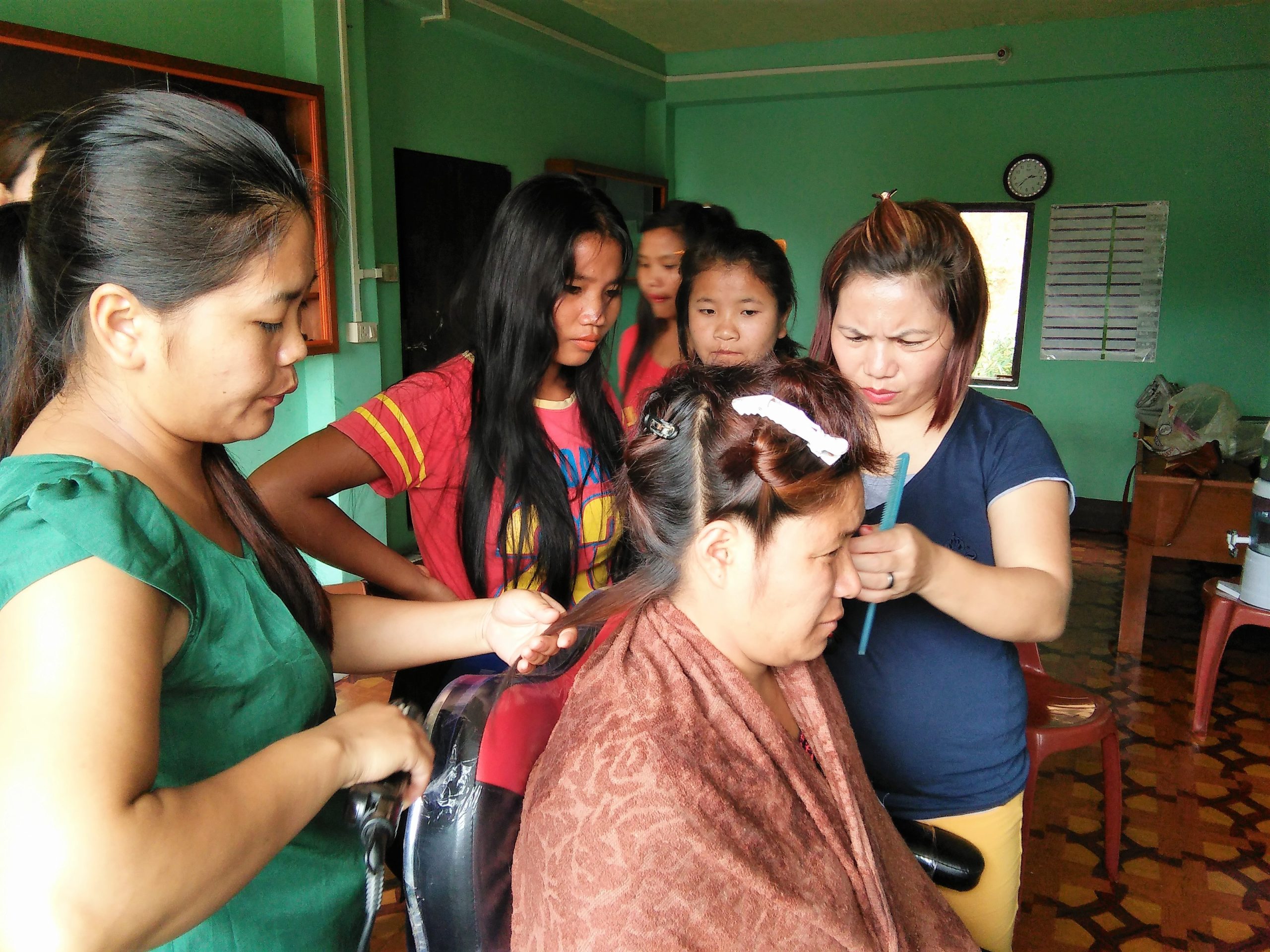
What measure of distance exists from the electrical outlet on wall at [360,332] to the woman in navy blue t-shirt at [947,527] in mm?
3087

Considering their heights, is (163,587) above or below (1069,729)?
above

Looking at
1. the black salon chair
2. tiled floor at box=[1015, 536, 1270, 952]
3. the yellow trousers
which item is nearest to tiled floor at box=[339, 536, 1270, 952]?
tiled floor at box=[1015, 536, 1270, 952]

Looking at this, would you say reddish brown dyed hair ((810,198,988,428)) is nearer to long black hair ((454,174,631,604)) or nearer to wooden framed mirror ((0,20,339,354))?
long black hair ((454,174,631,604))

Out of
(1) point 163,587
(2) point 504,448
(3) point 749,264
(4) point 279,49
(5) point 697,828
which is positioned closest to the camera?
(1) point 163,587

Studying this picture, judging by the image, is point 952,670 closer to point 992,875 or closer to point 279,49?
point 992,875

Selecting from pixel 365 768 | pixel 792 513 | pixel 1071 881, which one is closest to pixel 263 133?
pixel 365 768

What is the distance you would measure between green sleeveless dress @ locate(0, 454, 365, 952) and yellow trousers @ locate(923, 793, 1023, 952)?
861mm

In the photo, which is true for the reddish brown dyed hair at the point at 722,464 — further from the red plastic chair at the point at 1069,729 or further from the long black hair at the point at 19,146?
the red plastic chair at the point at 1069,729

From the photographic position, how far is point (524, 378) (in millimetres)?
1650

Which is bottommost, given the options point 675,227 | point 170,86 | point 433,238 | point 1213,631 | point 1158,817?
point 1158,817

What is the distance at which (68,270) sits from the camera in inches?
29.9

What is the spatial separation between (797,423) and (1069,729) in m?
1.63

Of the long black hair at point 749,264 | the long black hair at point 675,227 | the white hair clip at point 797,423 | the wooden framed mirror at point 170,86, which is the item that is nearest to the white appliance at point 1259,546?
the long black hair at point 749,264

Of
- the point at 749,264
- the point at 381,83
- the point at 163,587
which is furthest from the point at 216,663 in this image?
the point at 381,83
